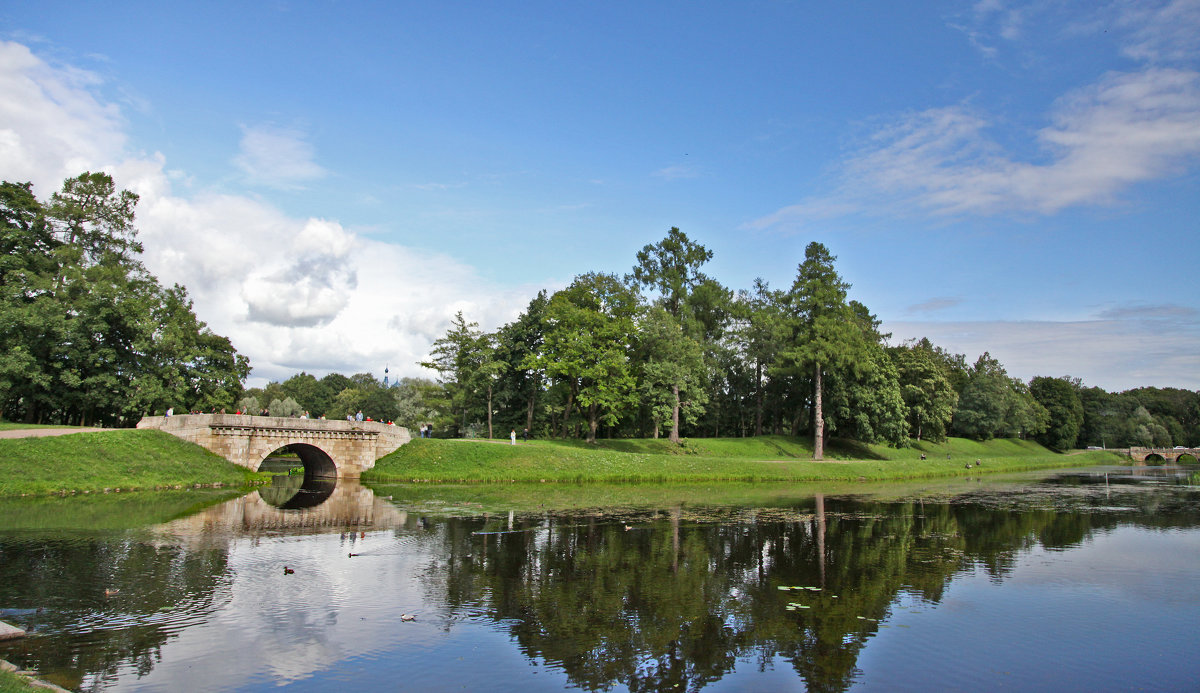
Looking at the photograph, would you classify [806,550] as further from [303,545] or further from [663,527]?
[303,545]

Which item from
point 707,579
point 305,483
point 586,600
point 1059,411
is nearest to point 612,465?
point 305,483

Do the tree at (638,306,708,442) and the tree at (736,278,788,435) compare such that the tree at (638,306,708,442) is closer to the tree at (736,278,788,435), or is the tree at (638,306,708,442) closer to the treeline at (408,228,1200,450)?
the treeline at (408,228,1200,450)

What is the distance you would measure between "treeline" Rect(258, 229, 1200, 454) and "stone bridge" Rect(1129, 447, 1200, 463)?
49462mm

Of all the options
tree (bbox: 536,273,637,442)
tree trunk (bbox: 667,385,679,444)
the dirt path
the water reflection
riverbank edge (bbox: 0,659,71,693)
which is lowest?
the water reflection

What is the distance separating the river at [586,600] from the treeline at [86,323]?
23.0m

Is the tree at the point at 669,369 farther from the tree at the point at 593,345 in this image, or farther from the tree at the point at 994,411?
the tree at the point at 994,411

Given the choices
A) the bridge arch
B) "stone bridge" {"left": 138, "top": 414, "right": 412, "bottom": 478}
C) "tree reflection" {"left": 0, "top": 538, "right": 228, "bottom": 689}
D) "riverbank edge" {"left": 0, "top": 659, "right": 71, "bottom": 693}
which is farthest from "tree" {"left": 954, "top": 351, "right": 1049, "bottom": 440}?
"riverbank edge" {"left": 0, "top": 659, "right": 71, "bottom": 693}

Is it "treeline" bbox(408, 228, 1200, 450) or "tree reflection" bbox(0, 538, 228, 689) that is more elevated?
"treeline" bbox(408, 228, 1200, 450)

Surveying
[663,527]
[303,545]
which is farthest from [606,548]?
[303,545]

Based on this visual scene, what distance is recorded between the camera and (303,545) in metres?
21.2

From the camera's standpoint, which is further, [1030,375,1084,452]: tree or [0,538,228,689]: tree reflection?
[1030,375,1084,452]: tree

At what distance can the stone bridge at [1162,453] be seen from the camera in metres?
106

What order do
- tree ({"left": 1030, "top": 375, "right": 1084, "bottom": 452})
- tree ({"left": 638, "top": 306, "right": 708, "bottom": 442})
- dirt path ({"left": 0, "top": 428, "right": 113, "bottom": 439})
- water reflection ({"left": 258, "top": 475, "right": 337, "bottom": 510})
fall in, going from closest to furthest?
water reflection ({"left": 258, "top": 475, "right": 337, "bottom": 510}) < dirt path ({"left": 0, "top": 428, "right": 113, "bottom": 439}) < tree ({"left": 638, "top": 306, "right": 708, "bottom": 442}) < tree ({"left": 1030, "top": 375, "right": 1084, "bottom": 452})

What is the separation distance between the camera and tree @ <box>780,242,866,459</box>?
59.9 meters
